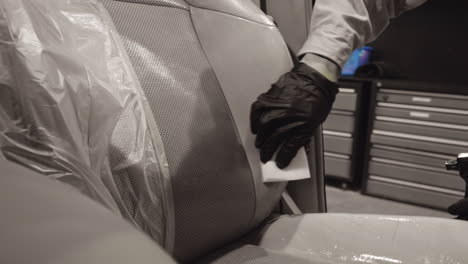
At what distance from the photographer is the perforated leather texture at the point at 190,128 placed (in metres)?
0.59

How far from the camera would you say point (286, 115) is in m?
0.69

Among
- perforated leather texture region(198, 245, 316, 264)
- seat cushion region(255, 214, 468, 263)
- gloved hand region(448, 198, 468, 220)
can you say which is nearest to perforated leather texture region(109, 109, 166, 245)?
perforated leather texture region(198, 245, 316, 264)

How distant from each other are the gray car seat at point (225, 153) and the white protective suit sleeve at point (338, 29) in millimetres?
70

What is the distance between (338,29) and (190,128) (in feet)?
1.26

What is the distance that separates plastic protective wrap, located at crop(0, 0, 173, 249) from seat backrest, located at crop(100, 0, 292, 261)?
0.10 feet

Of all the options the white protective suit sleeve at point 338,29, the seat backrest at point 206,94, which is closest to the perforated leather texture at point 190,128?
Result: the seat backrest at point 206,94

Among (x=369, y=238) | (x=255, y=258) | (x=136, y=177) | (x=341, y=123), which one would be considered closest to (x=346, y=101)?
(x=341, y=123)

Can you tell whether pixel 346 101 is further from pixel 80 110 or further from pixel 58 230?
pixel 58 230

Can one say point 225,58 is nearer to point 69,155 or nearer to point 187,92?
point 187,92

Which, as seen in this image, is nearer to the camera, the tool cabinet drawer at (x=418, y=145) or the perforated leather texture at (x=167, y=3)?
the perforated leather texture at (x=167, y=3)

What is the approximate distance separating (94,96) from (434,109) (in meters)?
1.78

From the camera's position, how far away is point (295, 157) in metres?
0.72

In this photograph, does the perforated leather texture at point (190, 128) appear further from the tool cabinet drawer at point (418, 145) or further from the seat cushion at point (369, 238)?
the tool cabinet drawer at point (418, 145)

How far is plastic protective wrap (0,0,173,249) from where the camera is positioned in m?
0.41
